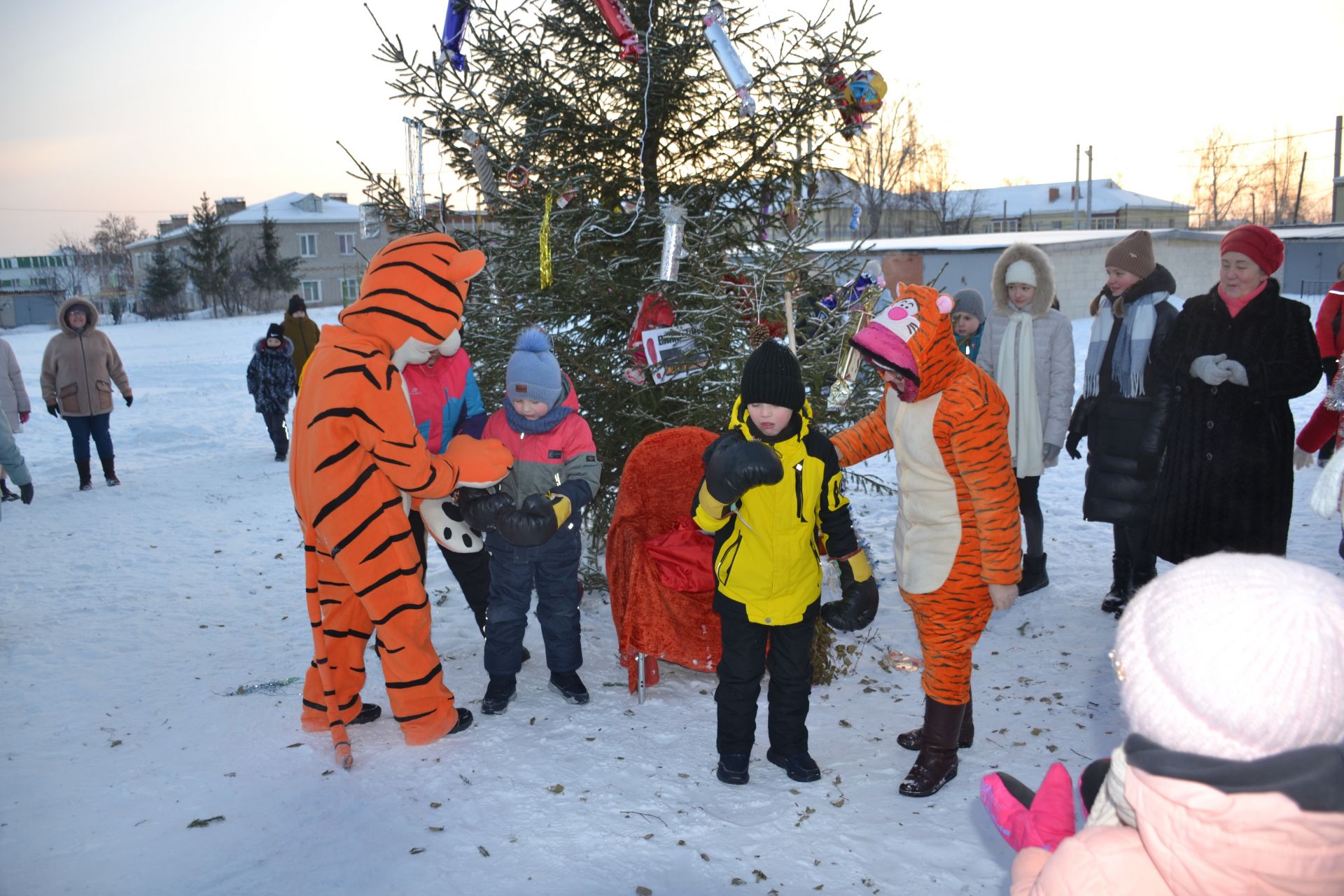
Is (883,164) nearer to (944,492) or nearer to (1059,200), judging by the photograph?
(944,492)

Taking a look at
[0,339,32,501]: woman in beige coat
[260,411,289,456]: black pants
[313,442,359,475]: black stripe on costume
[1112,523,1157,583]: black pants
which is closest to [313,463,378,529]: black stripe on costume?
[313,442,359,475]: black stripe on costume

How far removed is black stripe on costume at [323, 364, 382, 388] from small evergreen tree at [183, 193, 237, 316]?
43074mm

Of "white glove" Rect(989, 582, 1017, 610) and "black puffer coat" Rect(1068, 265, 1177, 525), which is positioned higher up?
"black puffer coat" Rect(1068, 265, 1177, 525)

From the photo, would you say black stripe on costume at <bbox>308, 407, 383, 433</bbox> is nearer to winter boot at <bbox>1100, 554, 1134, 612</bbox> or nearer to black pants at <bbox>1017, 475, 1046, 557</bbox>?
black pants at <bbox>1017, 475, 1046, 557</bbox>

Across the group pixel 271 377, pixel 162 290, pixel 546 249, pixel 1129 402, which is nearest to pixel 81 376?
pixel 271 377

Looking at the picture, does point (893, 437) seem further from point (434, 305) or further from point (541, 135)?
point (541, 135)

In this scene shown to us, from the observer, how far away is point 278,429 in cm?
1067

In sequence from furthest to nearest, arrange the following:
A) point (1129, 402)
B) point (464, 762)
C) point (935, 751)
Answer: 1. point (1129, 402)
2. point (464, 762)
3. point (935, 751)

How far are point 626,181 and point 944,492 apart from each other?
299 centimetres

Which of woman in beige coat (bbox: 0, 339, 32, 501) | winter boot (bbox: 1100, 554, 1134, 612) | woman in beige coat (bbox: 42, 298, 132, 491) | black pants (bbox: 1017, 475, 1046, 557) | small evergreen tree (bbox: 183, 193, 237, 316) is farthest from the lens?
small evergreen tree (bbox: 183, 193, 237, 316)

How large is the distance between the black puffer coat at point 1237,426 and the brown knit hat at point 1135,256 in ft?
2.02

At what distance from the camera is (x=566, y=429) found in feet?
13.5

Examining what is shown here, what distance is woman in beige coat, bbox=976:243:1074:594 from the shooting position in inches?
209

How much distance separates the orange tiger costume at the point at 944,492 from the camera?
3203mm
